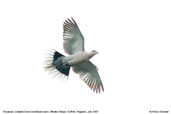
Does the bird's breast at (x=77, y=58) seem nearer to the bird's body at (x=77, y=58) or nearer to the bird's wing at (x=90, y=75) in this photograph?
the bird's body at (x=77, y=58)

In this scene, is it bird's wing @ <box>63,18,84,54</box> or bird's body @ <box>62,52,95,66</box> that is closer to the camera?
bird's body @ <box>62,52,95,66</box>

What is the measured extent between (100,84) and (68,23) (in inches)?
63.5

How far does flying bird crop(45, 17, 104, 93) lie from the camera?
18781 millimetres

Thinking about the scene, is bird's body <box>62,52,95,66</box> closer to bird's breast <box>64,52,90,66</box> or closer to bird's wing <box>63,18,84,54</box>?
bird's breast <box>64,52,90,66</box>

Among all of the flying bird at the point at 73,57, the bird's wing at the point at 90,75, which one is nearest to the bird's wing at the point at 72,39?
the flying bird at the point at 73,57

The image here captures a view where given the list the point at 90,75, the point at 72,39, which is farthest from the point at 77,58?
the point at 90,75

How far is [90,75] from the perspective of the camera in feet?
63.7

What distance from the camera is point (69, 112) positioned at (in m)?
19.0

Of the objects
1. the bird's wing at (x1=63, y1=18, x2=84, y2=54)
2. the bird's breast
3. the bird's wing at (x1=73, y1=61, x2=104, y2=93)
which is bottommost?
the bird's wing at (x1=73, y1=61, x2=104, y2=93)

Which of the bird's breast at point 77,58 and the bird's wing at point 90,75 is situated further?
the bird's wing at point 90,75

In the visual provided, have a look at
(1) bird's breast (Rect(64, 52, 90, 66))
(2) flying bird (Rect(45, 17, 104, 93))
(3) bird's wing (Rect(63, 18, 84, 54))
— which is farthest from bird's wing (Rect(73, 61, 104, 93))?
(3) bird's wing (Rect(63, 18, 84, 54))

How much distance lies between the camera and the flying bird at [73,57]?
18781 millimetres

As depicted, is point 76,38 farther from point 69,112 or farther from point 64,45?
point 69,112

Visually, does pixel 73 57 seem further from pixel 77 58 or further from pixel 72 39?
pixel 72 39
